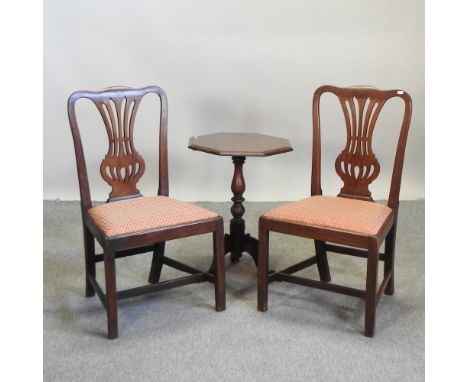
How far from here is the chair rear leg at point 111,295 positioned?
2277 mm

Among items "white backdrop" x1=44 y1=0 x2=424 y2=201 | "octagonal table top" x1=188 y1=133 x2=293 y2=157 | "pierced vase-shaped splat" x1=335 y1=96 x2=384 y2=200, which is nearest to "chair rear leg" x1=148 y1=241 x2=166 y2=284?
"octagonal table top" x1=188 y1=133 x2=293 y2=157

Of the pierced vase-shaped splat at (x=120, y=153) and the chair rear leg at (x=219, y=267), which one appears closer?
the chair rear leg at (x=219, y=267)

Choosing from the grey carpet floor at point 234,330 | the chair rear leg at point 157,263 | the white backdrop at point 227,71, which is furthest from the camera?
the white backdrop at point 227,71

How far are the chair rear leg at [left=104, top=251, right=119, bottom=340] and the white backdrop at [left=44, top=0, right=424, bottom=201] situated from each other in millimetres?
1999

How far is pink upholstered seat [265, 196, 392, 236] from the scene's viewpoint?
233cm

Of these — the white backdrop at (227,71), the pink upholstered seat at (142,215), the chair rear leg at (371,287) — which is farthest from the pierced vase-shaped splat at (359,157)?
the white backdrop at (227,71)

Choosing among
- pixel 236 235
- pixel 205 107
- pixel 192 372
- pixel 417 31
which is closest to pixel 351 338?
pixel 192 372

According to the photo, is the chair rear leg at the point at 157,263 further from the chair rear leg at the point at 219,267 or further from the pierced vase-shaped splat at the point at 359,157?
the pierced vase-shaped splat at the point at 359,157

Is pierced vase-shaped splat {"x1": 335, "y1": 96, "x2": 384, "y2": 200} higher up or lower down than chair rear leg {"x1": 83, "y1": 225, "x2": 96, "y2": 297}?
higher up

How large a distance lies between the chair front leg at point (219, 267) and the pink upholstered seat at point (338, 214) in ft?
0.76

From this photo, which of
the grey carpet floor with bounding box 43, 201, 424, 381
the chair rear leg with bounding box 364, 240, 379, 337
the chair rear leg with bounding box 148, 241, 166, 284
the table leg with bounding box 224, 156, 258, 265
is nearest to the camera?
the grey carpet floor with bounding box 43, 201, 424, 381

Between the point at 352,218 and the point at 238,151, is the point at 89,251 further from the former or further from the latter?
the point at 352,218

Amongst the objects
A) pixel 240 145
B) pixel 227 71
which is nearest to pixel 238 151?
pixel 240 145

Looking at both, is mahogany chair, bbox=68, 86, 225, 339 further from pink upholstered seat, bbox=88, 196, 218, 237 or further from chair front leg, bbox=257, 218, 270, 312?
chair front leg, bbox=257, 218, 270, 312
